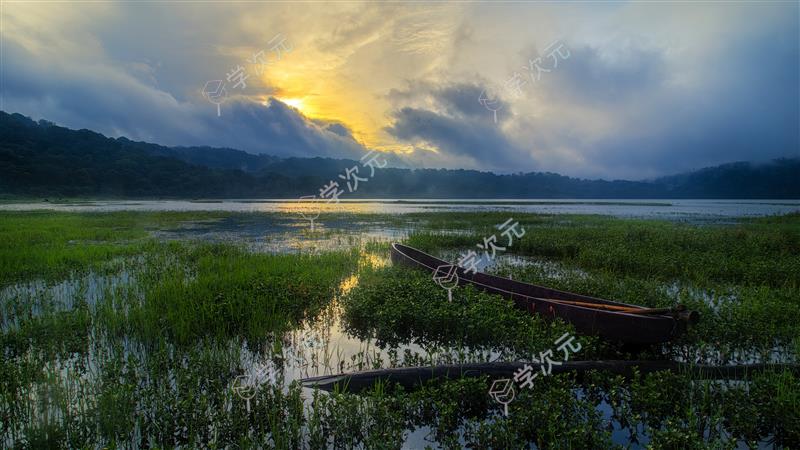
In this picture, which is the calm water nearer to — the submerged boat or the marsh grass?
the marsh grass

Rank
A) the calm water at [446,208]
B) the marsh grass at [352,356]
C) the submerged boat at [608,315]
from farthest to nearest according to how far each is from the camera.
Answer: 1. the calm water at [446,208]
2. the submerged boat at [608,315]
3. the marsh grass at [352,356]

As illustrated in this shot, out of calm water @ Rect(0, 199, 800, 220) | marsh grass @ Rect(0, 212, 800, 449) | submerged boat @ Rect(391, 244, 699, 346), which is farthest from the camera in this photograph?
calm water @ Rect(0, 199, 800, 220)

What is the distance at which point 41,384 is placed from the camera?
5.40 metres

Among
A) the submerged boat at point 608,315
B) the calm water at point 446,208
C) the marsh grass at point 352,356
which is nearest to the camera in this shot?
the marsh grass at point 352,356

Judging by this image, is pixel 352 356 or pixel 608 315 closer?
pixel 608 315

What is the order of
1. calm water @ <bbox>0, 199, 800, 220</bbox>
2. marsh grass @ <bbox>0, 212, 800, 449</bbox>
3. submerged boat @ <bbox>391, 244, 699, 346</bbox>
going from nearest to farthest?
marsh grass @ <bbox>0, 212, 800, 449</bbox> → submerged boat @ <bbox>391, 244, 699, 346</bbox> → calm water @ <bbox>0, 199, 800, 220</bbox>

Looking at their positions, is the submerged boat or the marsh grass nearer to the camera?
the marsh grass

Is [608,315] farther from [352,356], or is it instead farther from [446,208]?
[446,208]

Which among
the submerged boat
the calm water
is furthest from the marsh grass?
the calm water

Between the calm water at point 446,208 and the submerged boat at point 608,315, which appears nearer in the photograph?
the submerged boat at point 608,315

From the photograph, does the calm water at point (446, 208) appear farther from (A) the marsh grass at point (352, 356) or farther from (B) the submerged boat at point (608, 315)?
(B) the submerged boat at point (608, 315)

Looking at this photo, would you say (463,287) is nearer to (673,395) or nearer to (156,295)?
(673,395)

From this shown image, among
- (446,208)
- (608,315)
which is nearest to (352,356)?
(608,315)

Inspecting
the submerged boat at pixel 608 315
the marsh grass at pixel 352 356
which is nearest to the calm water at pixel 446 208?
the marsh grass at pixel 352 356
